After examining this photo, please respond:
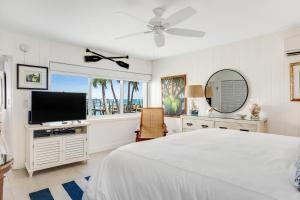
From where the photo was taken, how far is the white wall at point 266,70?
3.20 meters

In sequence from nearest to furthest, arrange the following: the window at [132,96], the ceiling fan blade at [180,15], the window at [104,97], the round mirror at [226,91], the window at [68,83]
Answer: the ceiling fan blade at [180,15], the round mirror at [226,91], the window at [68,83], the window at [104,97], the window at [132,96]

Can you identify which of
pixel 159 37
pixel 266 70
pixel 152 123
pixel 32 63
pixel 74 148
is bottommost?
pixel 74 148

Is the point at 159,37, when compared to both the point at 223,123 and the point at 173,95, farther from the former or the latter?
the point at 173,95

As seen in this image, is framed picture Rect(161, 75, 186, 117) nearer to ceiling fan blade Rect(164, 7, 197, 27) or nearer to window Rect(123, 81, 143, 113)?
window Rect(123, 81, 143, 113)

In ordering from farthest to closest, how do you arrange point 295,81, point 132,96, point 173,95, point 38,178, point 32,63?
point 132,96 → point 173,95 → point 32,63 → point 295,81 → point 38,178

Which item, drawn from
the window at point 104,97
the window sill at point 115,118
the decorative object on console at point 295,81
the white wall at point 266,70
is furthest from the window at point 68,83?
the decorative object on console at point 295,81

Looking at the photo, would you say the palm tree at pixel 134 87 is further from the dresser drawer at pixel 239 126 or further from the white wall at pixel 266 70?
the dresser drawer at pixel 239 126

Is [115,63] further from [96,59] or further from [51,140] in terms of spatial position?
[51,140]

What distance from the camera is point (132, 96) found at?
5.46 m

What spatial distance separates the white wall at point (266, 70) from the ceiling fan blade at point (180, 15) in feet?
6.90

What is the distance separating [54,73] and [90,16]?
69.1 inches

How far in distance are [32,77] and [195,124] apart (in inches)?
127

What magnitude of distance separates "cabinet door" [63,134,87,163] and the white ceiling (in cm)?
183

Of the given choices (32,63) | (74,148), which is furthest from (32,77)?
(74,148)
